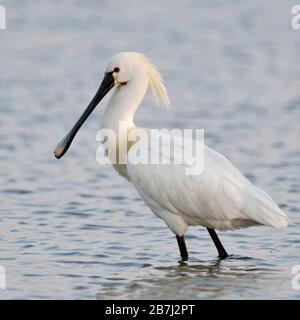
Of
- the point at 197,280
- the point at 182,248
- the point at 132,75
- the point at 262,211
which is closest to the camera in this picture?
the point at 197,280

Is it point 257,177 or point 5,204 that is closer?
point 5,204

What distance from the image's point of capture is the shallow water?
33.9 feet

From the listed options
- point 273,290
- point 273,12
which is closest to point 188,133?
point 273,290

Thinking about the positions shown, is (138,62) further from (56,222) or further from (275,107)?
(275,107)

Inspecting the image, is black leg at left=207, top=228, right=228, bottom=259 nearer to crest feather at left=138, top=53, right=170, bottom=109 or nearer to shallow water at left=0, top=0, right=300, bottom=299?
shallow water at left=0, top=0, right=300, bottom=299

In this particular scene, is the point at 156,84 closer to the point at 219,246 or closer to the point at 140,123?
the point at 219,246

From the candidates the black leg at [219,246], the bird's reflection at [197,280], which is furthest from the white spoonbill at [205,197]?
the bird's reflection at [197,280]

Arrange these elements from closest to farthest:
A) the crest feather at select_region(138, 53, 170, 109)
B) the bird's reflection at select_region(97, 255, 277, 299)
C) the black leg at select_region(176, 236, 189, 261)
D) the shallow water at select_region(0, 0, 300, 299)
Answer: the bird's reflection at select_region(97, 255, 277, 299) → the shallow water at select_region(0, 0, 300, 299) → the black leg at select_region(176, 236, 189, 261) → the crest feather at select_region(138, 53, 170, 109)

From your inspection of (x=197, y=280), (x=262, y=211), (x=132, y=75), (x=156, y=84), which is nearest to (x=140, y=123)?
(x=156, y=84)

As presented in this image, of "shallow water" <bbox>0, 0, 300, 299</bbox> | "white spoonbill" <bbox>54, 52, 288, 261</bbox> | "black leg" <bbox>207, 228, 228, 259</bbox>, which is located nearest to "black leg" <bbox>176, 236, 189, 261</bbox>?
"white spoonbill" <bbox>54, 52, 288, 261</bbox>

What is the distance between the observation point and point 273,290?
32.0 ft

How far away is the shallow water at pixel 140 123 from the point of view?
1034 centimetres

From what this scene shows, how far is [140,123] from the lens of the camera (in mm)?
16891
